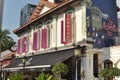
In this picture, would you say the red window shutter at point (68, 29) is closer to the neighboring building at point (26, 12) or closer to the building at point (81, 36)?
the building at point (81, 36)

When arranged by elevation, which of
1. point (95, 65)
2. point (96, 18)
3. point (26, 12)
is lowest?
point (95, 65)

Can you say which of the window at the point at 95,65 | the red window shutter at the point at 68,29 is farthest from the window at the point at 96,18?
the window at the point at 95,65

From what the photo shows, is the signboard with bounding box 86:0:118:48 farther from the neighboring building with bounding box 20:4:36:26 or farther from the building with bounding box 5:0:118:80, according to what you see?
the neighboring building with bounding box 20:4:36:26

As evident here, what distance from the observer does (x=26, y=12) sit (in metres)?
56.0

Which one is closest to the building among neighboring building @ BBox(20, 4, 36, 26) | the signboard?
the signboard

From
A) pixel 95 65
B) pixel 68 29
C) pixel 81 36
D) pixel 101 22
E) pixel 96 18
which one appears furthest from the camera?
pixel 68 29

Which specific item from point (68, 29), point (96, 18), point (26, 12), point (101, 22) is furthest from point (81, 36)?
point (26, 12)

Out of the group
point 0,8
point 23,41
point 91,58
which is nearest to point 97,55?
point 91,58

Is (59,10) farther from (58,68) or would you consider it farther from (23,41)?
(23,41)

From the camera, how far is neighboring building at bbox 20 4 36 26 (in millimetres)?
54956

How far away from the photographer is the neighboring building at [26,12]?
2164 inches

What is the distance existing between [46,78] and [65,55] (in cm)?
522

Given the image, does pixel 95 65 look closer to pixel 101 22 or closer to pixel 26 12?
pixel 101 22

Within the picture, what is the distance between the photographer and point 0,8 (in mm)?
2119
